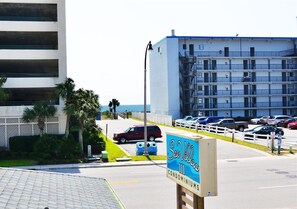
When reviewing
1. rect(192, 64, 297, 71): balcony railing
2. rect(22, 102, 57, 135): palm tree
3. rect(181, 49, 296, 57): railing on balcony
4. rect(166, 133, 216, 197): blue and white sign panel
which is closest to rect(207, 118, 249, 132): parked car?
rect(192, 64, 297, 71): balcony railing

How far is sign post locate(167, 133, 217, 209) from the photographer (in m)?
7.38

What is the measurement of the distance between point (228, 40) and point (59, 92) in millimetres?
45950

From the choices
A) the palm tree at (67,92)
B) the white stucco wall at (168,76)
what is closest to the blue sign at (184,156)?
the palm tree at (67,92)

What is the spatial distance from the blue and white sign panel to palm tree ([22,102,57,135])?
2287 cm

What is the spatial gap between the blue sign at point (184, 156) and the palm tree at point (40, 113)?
22.4m

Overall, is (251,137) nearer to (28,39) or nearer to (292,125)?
(292,125)

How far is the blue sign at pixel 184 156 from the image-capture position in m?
7.62

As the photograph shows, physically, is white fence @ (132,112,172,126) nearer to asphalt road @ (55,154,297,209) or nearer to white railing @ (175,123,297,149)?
white railing @ (175,123,297,149)

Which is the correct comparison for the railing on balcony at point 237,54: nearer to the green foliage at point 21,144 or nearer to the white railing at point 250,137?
the white railing at point 250,137

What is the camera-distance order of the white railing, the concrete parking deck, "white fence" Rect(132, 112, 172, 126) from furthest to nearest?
1. "white fence" Rect(132, 112, 172, 126)
2. the white railing
3. the concrete parking deck

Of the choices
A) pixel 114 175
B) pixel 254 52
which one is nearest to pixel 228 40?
pixel 254 52

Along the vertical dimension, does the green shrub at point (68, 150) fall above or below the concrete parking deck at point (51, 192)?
below

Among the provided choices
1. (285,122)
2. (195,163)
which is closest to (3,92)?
(195,163)

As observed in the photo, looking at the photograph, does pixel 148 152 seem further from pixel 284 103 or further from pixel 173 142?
pixel 284 103
